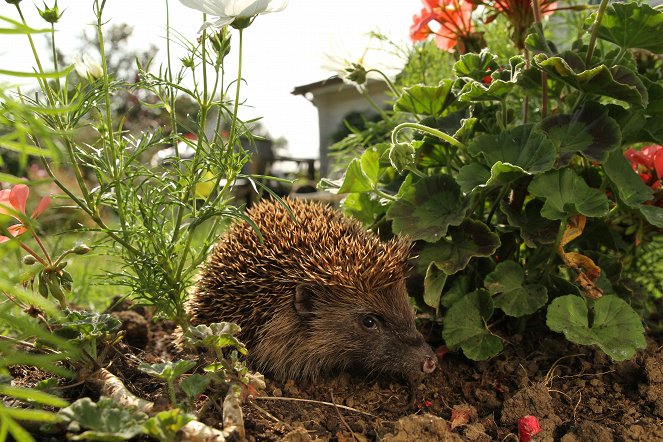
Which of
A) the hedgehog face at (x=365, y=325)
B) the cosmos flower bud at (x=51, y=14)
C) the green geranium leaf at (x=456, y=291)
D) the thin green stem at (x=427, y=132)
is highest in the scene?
the cosmos flower bud at (x=51, y=14)

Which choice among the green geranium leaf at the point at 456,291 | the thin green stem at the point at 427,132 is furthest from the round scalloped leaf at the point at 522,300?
the thin green stem at the point at 427,132

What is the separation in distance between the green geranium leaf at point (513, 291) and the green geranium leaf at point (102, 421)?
1614mm

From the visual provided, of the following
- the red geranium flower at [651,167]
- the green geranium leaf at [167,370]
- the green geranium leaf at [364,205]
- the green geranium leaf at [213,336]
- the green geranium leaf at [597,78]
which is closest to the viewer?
the green geranium leaf at [167,370]

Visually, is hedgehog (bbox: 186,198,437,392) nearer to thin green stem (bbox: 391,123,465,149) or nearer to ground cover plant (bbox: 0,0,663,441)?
ground cover plant (bbox: 0,0,663,441)

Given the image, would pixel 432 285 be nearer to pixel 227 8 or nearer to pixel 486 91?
pixel 486 91

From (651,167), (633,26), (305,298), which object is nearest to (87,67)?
(305,298)

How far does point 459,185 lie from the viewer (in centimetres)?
278

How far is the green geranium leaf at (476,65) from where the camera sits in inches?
112

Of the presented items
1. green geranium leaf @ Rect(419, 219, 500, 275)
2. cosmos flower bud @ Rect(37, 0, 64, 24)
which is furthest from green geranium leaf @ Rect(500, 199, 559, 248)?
cosmos flower bud @ Rect(37, 0, 64, 24)

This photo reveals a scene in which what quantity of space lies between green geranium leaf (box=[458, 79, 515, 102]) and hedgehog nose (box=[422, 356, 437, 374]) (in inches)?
43.1

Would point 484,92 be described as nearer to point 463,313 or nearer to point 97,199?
point 463,313

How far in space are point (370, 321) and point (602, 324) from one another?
3.22 feet

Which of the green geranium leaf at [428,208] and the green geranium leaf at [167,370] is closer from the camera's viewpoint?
the green geranium leaf at [167,370]

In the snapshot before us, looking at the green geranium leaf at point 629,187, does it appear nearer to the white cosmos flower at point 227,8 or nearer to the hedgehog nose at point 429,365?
the hedgehog nose at point 429,365
